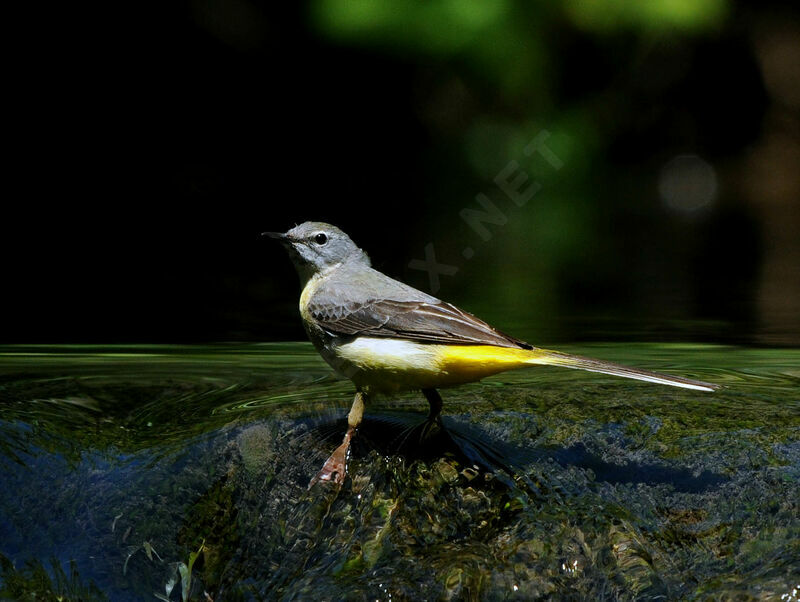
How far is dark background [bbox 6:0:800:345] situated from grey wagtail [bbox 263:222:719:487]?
6218mm

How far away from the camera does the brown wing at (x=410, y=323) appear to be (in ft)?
14.0

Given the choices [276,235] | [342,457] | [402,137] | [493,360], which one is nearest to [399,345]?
[493,360]

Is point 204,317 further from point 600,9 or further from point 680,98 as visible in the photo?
point 680,98

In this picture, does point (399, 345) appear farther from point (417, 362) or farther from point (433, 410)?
point (433, 410)

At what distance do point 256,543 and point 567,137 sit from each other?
36.6ft

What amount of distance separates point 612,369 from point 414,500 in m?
0.90

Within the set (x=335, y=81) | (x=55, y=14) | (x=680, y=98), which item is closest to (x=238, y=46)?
(x=335, y=81)

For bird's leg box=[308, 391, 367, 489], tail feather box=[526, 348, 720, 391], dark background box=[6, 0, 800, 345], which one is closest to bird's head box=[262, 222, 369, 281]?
bird's leg box=[308, 391, 367, 489]

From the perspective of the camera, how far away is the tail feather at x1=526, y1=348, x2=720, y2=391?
390cm

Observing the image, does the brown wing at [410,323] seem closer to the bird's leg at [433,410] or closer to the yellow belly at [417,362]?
the yellow belly at [417,362]

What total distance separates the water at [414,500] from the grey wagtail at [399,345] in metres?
0.22

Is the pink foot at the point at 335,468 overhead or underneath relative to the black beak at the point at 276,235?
underneath

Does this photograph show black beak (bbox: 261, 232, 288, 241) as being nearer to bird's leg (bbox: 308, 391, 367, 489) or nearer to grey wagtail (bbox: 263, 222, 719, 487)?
grey wagtail (bbox: 263, 222, 719, 487)

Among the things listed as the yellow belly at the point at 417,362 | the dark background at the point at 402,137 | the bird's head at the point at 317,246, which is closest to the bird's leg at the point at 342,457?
the yellow belly at the point at 417,362
